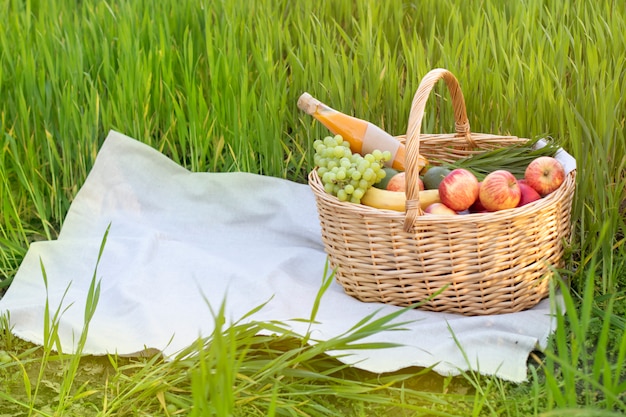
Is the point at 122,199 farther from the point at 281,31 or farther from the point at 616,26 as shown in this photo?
the point at 616,26

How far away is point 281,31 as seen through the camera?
284 cm

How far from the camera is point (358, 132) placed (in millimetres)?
2164

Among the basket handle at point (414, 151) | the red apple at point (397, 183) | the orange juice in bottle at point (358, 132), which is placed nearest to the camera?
the basket handle at point (414, 151)

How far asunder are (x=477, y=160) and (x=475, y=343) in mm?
606

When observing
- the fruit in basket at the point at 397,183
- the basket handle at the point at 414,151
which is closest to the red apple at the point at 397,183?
the fruit in basket at the point at 397,183

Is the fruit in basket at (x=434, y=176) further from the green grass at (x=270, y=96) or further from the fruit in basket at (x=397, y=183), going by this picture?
the green grass at (x=270, y=96)

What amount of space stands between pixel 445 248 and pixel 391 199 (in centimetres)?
21

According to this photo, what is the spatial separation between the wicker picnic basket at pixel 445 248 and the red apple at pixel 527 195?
66 mm

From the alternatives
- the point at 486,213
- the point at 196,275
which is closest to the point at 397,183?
the point at 486,213

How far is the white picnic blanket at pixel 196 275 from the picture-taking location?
1.76m

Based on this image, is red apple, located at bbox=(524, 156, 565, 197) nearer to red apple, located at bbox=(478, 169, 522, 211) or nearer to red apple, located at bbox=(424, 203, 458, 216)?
red apple, located at bbox=(478, 169, 522, 211)

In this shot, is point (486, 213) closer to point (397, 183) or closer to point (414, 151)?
point (414, 151)

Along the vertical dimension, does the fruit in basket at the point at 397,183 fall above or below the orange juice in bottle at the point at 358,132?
below

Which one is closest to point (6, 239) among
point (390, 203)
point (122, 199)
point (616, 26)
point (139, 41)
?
point (122, 199)
